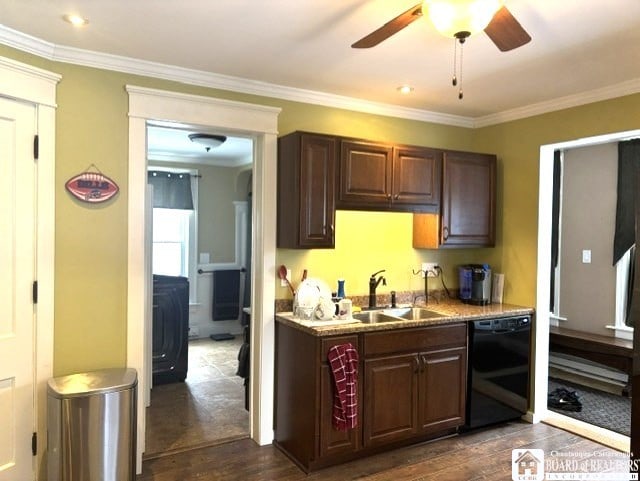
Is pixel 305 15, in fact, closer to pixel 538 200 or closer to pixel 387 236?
pixel 387 236

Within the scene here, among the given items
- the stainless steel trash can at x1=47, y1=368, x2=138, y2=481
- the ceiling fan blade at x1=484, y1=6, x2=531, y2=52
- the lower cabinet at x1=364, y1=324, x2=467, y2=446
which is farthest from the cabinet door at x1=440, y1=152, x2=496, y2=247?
the stainless steel trash can at x1=47, y1=368, x2=138, y2=481

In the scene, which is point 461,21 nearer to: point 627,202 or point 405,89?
point 405,89

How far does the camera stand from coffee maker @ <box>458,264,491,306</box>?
12.8ft

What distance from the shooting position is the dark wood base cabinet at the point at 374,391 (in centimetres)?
292

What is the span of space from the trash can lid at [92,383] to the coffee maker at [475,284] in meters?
2.66

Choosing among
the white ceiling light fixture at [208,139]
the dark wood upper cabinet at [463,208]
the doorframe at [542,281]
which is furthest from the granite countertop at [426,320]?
the white ceiling light fixture at [208,139]

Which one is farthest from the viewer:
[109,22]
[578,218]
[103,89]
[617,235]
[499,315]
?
[578,218]

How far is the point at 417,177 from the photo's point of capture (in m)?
3.62

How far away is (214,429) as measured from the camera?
11.8 ft

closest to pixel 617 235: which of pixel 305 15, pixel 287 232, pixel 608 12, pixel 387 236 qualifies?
pixel 387 236

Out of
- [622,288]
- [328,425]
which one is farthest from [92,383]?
[622,288]

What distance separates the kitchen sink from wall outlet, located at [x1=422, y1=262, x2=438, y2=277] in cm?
45

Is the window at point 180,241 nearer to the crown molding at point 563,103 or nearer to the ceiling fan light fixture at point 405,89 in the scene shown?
the ceiling fan light fixture at point 405,89

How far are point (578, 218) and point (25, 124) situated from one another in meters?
4.98
